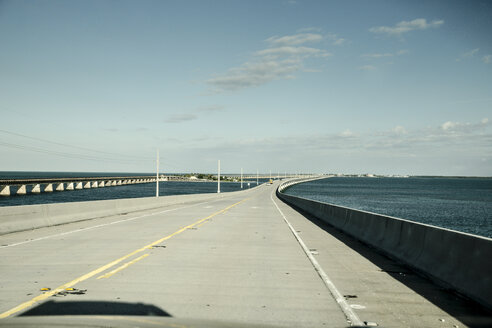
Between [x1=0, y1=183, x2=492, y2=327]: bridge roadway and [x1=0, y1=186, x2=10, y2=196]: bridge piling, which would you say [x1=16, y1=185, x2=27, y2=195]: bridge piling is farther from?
[x1=0, y1=183, x2=492, y2=327]: bridge roadway

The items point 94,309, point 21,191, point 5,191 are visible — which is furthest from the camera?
point 21,191

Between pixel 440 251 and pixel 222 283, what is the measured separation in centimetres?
453

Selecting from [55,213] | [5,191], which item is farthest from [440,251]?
[5,191]

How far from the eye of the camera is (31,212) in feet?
54.1

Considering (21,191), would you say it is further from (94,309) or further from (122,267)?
(94,309)

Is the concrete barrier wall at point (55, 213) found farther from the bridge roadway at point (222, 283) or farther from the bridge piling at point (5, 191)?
the bridge piling at point (5, 191)

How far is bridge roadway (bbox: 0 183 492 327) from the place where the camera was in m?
5.71

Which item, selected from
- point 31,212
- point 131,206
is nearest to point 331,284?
point 31,212

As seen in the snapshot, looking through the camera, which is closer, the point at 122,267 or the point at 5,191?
the point at 122,267

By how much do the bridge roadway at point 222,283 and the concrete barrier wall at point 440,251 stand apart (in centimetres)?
31

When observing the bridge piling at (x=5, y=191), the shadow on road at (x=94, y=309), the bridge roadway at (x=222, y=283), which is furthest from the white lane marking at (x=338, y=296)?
the bridge piling at (x=5, y=191)

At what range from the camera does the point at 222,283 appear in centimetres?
760

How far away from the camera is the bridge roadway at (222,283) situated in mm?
5715

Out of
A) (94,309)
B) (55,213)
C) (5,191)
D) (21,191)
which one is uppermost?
(55,213)
